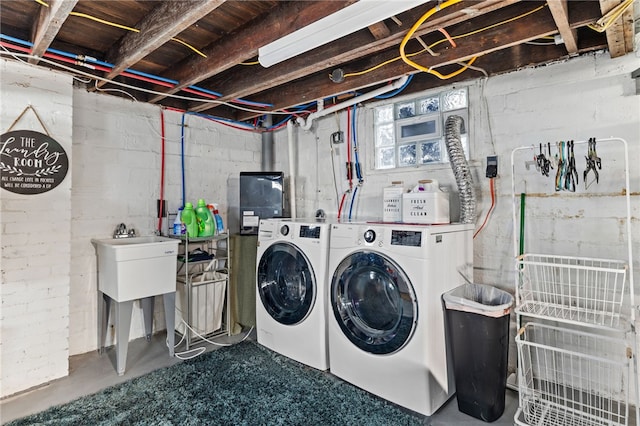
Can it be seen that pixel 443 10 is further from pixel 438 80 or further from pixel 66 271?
pixel 66 271

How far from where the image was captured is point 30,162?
2268 mm

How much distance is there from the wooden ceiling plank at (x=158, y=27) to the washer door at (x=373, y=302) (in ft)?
5.37

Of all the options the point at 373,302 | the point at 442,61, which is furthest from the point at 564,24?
the point at 373,302

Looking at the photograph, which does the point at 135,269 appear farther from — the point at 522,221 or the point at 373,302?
the point at 522,221

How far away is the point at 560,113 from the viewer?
2.16 meters

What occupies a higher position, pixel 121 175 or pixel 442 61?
pixel 442 61

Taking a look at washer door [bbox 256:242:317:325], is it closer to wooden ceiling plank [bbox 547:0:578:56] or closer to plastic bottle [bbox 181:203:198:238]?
plastic bottle [bbox 181:203:198:238]

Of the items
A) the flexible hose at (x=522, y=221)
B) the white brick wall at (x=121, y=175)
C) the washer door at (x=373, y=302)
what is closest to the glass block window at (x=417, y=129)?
the flexible hose at (x=522, y=221)

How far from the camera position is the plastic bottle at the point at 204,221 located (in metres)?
2.93

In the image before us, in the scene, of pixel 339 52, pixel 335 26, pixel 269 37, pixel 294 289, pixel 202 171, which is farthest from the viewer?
pixel 202 171

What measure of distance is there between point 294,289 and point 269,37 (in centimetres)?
179

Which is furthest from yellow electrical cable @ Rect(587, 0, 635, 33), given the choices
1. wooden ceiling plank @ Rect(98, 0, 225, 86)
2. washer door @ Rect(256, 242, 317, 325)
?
washer door @ Rect(256, 242, 317, 325)

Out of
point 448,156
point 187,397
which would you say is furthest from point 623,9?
point 187,397

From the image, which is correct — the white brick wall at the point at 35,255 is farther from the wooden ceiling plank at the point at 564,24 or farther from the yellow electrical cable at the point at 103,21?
the wooden ceiling plank at the point at 564,24
